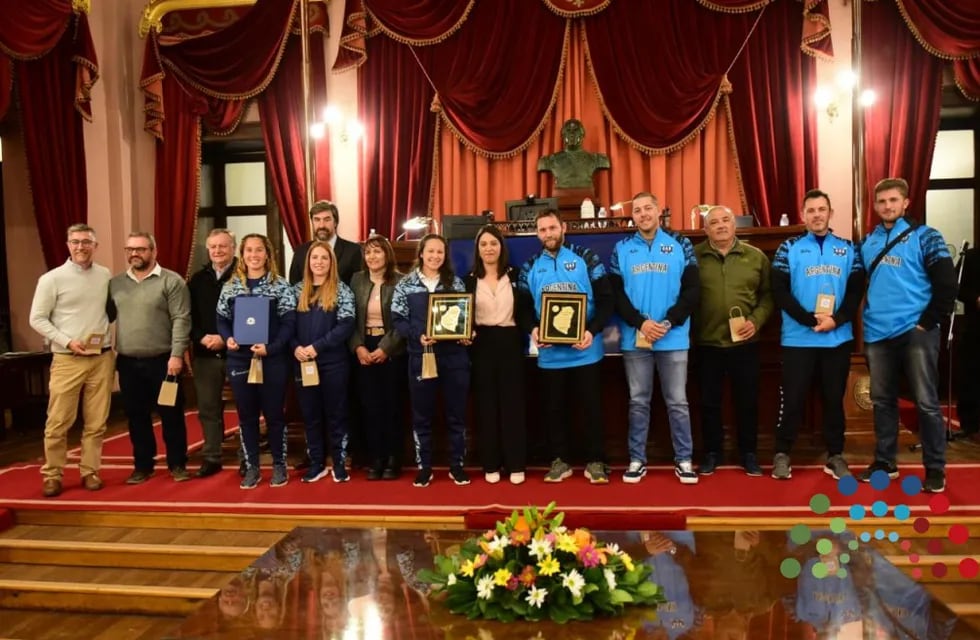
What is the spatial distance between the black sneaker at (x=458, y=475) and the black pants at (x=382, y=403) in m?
0.35

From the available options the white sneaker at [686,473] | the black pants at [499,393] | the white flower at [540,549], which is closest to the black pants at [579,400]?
the black pants at [499,393]

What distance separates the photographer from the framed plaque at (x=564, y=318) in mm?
4113

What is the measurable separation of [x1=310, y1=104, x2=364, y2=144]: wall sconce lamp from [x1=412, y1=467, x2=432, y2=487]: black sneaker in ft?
14.5

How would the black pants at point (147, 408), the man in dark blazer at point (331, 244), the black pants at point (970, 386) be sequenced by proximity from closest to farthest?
the black pants at point (147, 408), the man in dark blazer at point (331, 244), the black pants at point (970, 386)

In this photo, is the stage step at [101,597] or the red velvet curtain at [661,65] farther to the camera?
the red velvet curtain at [661,65]

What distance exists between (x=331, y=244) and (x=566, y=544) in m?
3.10

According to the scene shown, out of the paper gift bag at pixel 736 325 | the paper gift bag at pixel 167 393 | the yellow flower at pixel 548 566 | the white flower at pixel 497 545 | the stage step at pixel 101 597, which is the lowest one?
the stage step at pixel 101 597

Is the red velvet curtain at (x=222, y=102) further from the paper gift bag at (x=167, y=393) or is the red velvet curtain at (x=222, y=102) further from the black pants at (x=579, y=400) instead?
the black pants at (x=579, y=400)

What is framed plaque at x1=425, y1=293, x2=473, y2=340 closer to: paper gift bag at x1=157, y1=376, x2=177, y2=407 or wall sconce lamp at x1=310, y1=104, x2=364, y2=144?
paper gift bag at x1=157, y1=376, x2=177, y2=407

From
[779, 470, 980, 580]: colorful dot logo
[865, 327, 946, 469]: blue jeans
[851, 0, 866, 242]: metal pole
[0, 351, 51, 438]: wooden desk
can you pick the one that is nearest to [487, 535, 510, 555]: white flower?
[779, 470, 980, 580]: colorful dot logo

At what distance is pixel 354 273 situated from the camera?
4641 millimetres

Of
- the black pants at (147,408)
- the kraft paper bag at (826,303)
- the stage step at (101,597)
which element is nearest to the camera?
the stage step at (101,597)

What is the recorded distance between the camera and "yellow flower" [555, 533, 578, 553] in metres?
2.06

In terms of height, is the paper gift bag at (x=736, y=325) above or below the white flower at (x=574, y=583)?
above
